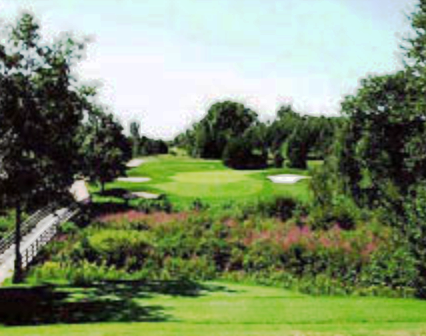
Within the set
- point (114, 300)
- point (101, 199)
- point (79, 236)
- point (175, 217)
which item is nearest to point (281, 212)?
point (175, 217)

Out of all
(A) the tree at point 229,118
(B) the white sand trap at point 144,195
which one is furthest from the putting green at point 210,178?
(A) the tree at point 229,118

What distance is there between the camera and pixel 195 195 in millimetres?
50406

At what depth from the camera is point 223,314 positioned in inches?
677

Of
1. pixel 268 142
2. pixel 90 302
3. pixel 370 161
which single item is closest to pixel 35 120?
pixel 90 302

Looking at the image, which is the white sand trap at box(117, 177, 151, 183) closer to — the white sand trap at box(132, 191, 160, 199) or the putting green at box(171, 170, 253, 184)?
the putting green at box(171, 170, 253, 184)

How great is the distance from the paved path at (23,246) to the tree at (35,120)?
2490 mm

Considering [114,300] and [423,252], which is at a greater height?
[423,252]

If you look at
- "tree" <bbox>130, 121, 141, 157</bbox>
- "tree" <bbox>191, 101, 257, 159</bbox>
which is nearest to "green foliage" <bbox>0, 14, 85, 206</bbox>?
"tree" <bbox>191, 101, 257, 159</bbox>

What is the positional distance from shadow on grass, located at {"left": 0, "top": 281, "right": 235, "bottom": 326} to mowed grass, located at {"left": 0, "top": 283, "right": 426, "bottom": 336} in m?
0.04

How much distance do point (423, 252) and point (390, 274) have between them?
4.23m

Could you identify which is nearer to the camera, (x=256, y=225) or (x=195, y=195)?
(x=256, y=225)

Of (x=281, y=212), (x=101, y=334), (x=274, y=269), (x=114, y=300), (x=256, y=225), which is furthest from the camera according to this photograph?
(x=281, y=212)

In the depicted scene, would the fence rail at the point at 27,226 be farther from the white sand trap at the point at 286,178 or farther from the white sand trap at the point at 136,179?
the white sand trap at the point at 286,178

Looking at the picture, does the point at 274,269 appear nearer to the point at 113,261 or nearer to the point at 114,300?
the point at 113,261
